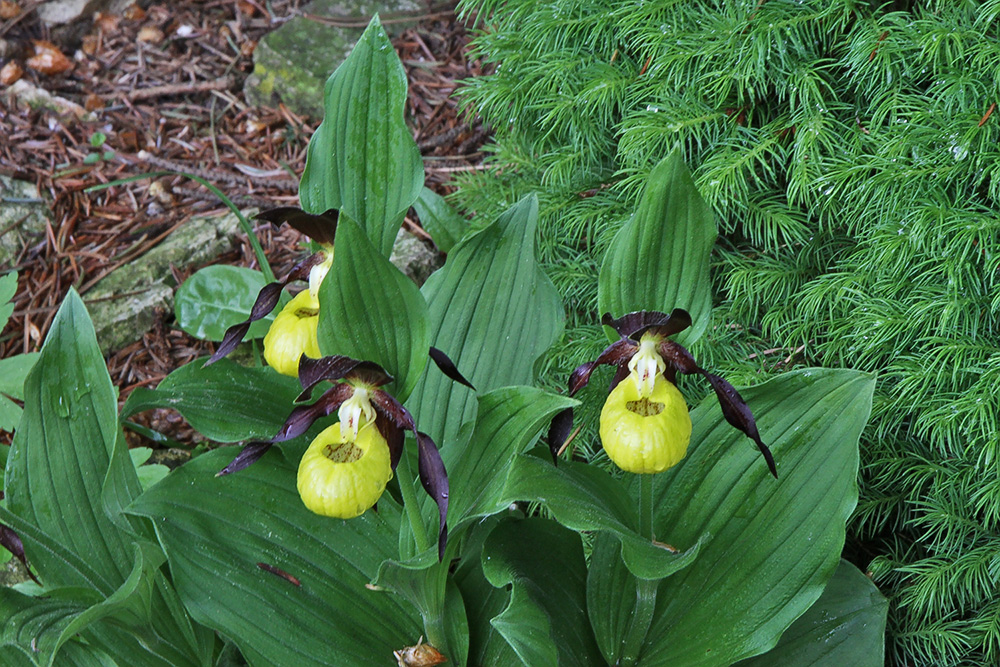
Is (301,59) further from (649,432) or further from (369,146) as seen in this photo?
(649,432)

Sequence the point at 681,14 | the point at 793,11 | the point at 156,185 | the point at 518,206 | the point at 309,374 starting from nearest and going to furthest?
the point at 309,374 < the point at 518,206 < the point at 793,11 < the point at 681,14 < the point at 156,185

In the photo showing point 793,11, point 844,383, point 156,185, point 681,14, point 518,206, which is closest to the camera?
point 844,383

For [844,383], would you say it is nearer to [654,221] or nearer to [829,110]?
[654,221]

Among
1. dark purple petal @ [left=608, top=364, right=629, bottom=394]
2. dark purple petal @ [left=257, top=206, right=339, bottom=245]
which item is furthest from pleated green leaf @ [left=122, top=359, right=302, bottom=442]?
dark purple petal @ [left=608, top=364, right=629, bottom=394]

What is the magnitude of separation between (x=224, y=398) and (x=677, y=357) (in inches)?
24.6

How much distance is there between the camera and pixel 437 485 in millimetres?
934

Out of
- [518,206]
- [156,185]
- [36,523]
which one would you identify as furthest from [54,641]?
[156,185]

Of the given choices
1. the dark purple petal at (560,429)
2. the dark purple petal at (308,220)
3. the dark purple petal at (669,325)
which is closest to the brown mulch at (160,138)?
the dark purple petal at (308,220)

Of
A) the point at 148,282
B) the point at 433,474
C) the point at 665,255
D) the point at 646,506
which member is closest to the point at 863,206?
the point at 665,255

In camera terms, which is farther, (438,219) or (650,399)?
(438,219)

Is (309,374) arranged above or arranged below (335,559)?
above

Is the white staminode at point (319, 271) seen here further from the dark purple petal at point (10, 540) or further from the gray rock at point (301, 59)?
the gray rock at point (301, 59)

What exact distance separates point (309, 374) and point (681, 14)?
0.96 metres

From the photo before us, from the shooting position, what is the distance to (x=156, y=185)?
2.34 m
